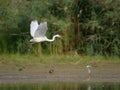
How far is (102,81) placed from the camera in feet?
61.3

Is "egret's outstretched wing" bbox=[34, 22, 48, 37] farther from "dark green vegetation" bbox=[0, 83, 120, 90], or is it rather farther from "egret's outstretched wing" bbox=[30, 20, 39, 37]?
"dark green vegetation" bbox=[0, 83, 120, 90]

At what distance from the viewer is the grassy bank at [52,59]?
21156 millimetres

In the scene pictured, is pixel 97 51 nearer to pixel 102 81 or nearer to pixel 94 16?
pixel 94 16

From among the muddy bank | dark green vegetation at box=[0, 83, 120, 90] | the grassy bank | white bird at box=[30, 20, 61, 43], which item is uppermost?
white bird at box=[30, 20, 61, 43]

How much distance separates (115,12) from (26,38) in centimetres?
325

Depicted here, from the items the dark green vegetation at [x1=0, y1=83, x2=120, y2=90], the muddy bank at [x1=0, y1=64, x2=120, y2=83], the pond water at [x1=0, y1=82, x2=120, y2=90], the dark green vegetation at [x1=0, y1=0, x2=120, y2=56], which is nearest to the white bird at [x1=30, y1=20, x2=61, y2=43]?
the dark green vegetation at [x1=0, y1=0, x2=120, y2=56]

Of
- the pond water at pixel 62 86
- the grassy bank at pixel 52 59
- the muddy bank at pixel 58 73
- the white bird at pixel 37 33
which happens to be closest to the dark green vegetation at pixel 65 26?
the grassy bank at pixel 52 59

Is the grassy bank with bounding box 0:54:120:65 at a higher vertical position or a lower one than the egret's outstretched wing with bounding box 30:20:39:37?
lower

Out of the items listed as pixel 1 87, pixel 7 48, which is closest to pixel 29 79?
pixel 1 87

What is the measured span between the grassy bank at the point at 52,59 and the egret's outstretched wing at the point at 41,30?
31.5 inches

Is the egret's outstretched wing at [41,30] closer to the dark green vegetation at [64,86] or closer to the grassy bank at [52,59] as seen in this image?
the grassy bank at [52,59]

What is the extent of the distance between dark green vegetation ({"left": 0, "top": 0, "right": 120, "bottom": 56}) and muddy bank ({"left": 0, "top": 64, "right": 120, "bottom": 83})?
1.23 metres

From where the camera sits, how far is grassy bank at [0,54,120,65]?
833 inches

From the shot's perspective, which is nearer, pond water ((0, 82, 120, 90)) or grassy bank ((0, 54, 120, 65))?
pond water ((0, 82, 120, 90))
